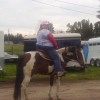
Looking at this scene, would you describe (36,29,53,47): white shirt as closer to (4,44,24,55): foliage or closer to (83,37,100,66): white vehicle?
(83,37,100,66): white vehicle

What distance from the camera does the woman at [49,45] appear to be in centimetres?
1195

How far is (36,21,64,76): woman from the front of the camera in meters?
11.9

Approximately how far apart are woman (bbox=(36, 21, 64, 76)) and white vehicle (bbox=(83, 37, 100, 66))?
20.5 m

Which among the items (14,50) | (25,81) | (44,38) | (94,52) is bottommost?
(14,50)

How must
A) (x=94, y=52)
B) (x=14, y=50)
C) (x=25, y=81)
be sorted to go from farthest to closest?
1. (x=14, y=50)
2. (x=94, y=52)
3. (x=25, y=81)

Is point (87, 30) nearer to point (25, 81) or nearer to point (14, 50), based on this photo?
point (14, 50)

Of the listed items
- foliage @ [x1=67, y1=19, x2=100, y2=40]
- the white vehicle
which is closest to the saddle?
the white vehicle

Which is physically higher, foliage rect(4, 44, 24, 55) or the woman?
Answer: the woman

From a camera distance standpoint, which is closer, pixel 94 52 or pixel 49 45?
pixel 49 45

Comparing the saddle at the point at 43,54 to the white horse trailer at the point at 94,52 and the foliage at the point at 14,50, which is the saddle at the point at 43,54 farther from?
the foliage at the point at 14,50

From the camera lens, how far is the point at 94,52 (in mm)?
33562

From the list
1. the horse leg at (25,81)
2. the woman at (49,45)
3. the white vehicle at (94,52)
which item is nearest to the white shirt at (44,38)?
the woman at (49,45)

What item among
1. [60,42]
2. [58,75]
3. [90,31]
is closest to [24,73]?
[58,75]

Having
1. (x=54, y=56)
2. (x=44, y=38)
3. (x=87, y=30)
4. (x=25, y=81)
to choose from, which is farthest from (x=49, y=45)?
(x=87, y=30)
